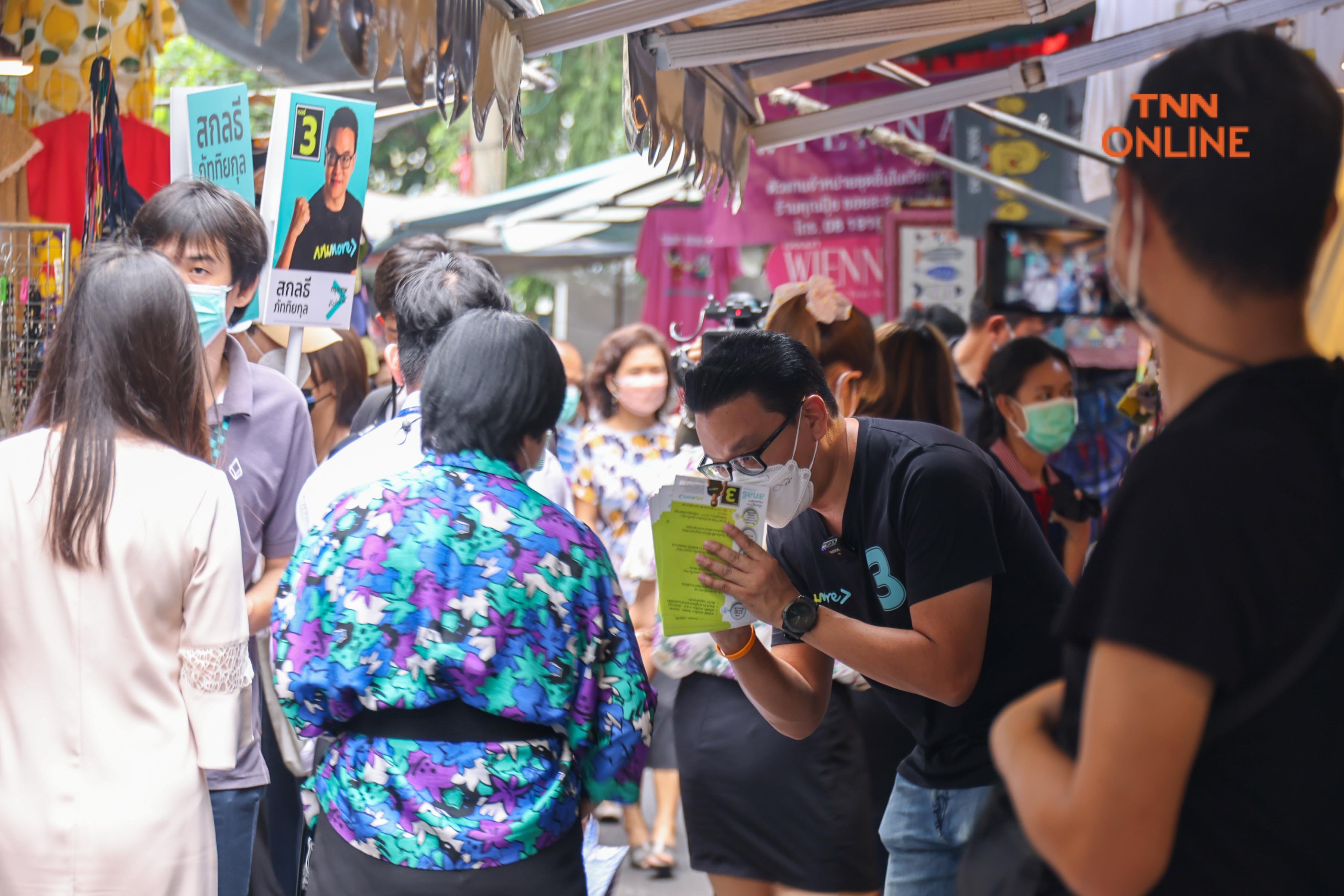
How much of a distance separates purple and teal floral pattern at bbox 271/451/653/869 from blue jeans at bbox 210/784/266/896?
917 mm

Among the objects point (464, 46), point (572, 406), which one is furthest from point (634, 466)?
point (464, 46)

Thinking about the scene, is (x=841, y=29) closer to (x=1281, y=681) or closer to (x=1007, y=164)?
(x=1281, y=681)

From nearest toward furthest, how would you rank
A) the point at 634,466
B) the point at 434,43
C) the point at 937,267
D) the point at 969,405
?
the point at 434,43 → the point at 969,405 → the point at 634,466 → the point at 937,267

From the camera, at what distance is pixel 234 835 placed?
10.2 feet

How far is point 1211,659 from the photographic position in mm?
1212

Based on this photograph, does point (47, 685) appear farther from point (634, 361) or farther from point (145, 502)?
point (634, 361)

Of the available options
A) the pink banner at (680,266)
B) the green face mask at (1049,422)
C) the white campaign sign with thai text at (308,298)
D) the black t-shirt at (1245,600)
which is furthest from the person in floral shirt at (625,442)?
the black t-shirt at (1245,600)

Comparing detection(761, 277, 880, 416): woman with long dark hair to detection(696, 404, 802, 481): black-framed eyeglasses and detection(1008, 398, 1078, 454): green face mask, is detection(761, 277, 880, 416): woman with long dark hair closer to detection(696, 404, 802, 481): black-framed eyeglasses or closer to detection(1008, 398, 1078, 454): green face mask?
detection(696, 404, 802, 481): black-framed eyeglasses

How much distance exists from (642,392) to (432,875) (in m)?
4.30

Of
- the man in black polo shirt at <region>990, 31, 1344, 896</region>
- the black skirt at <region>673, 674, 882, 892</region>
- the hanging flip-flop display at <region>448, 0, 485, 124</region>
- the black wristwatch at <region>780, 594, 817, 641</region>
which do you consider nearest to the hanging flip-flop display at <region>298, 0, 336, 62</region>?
the hanging flip-flop display at <region>448, 0, 485, 124</region>

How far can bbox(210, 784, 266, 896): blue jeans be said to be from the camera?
307 centimetres

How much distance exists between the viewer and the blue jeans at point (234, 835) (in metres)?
3.07

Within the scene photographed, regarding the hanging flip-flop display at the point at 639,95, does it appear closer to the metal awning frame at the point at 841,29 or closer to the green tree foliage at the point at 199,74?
the metal awning frame at the point at 841,29

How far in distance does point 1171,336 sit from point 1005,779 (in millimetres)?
537
